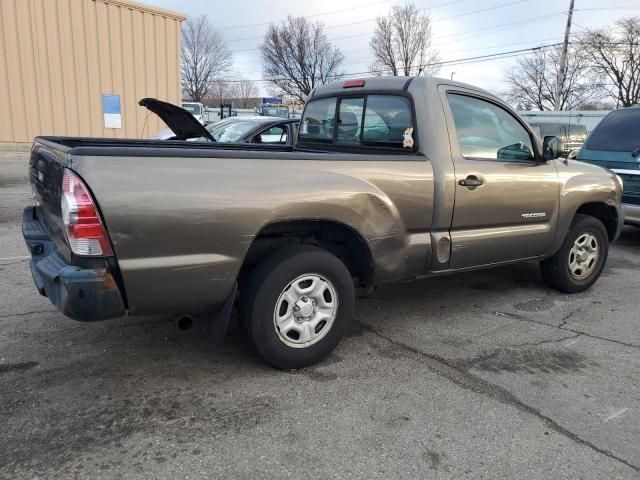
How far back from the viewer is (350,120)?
177 inches

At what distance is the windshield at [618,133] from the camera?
7.24 metres

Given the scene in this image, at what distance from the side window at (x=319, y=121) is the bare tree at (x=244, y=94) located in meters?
73.2

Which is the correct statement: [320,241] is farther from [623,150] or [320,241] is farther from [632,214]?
[623,150]

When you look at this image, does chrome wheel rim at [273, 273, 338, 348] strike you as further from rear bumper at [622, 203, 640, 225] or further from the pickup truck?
rear bumper at [622, 203, 640, 225]

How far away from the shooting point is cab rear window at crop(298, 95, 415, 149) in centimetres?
402

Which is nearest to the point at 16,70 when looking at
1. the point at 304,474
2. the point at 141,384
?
the point at 141,384

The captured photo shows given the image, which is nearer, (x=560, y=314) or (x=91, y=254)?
(x=91, y=254)

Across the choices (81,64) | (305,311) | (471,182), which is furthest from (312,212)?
(81,64)

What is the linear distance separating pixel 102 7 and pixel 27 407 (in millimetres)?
18176

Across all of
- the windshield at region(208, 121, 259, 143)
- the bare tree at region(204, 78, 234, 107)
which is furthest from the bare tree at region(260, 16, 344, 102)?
the windshield at region(208, 121, 259, 143)

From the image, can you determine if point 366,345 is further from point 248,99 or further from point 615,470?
point 248,99

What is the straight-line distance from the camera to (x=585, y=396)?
3217mm

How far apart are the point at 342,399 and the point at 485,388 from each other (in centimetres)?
90

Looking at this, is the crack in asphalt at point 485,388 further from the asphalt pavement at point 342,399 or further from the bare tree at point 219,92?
the bare tree at point 219,92
